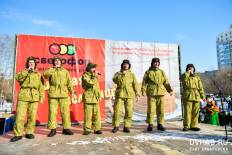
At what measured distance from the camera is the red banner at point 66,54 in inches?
281

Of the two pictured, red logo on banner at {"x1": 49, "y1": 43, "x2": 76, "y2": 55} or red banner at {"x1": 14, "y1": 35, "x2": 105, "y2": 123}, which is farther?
red logo on banner at {"x1": 49, "y1": 43, "x2": 76, "y2": 55}

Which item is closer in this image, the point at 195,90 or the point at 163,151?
the point at 163,151

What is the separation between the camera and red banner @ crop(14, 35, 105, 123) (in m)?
7.13

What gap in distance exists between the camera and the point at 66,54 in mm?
7473

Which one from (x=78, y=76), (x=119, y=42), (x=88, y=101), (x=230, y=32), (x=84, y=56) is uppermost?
(x=230, y=32)

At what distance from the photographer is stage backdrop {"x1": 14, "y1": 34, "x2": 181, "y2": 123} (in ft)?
23.6

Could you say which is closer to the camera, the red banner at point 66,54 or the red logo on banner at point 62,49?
the red banner at point 66,54

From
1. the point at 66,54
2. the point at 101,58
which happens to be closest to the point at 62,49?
the point at 66,54

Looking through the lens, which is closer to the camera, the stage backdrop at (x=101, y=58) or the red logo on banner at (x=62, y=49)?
the stage backdrop at (x=101, y=58)

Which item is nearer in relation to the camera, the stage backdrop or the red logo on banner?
the stage backdrop

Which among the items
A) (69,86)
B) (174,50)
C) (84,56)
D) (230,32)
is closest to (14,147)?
(69,86)

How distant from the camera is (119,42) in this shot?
796 centimetres

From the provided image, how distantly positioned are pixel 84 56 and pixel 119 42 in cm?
122

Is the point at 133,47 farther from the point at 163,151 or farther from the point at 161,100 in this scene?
the point at 163,151
